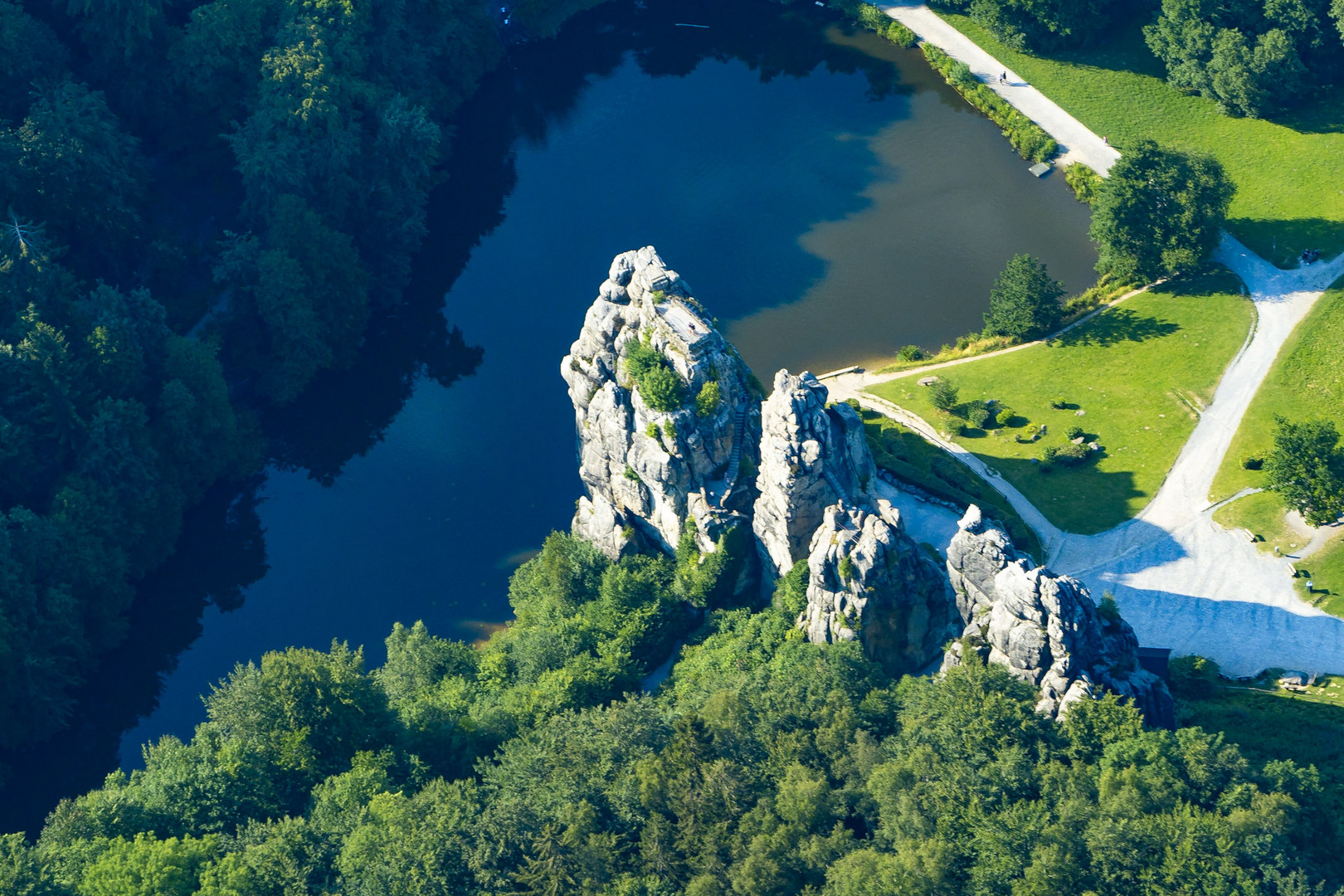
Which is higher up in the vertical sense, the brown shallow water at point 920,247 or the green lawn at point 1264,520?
the brown shallow water at point 920,247

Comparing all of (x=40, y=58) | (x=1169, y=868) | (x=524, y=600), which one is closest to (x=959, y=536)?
(x=1169, y=868)

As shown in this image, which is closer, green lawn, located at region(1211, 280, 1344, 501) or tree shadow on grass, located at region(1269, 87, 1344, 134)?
green lawn, located at region(1211, 280, 1344, 501)

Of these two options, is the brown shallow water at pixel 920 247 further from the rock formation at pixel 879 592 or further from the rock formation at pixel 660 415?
the rock formation at pixel 879 592

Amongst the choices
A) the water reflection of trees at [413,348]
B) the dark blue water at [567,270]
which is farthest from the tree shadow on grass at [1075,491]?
the water reflection of trees at [413,348]

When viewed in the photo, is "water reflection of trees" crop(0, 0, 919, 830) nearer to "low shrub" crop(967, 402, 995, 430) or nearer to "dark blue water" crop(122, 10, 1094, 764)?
"dark blue water" crop(122, 10, 1094, 764)

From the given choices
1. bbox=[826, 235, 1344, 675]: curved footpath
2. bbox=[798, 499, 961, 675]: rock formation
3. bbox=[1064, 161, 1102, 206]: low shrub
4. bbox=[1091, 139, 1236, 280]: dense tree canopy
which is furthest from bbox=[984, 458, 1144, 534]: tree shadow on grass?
bbox=[1064, 161, 1102, 206]: low shrub

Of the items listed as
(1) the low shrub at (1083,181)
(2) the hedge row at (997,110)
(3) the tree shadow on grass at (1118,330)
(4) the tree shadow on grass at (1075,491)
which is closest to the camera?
(4) the tree shadow on grass at (1075,491)
